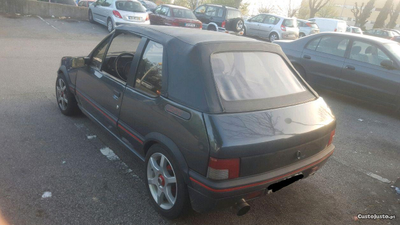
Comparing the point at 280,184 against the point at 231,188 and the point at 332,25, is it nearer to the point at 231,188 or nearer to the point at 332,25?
the point at 231,188

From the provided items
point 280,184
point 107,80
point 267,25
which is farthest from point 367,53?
point 267,25

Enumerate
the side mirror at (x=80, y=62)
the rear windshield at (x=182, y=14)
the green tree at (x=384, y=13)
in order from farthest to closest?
the green tree at (x=384, y=13)
the rear windshield at (x=182, y=14)
the side mirror at (x=80, y=62)

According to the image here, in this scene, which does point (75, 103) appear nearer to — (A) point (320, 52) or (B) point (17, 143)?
(B) point (17, 143)

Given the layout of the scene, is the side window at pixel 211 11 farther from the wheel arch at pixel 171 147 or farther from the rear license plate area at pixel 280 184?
the rear license plate area at pixel 280 184

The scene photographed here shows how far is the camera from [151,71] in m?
3.08

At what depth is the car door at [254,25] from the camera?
19.8 metres

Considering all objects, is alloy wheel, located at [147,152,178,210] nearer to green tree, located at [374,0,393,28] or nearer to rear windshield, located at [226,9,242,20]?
rear windshield, located at [226,9,242,20]

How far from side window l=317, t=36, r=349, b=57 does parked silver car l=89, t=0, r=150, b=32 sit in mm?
9661

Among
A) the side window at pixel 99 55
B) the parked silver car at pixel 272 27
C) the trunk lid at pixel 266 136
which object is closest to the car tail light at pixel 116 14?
the parked silver car at pixel 272 27

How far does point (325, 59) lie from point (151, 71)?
5522 millimetres

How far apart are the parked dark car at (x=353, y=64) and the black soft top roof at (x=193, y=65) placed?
4506 millimetres

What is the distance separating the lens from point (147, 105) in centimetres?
294

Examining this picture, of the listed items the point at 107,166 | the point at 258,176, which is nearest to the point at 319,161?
the point at 258,176

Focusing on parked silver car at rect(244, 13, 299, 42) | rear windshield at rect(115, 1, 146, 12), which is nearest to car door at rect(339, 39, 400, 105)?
rear windshield at rect(115, 1, 146, 12)
